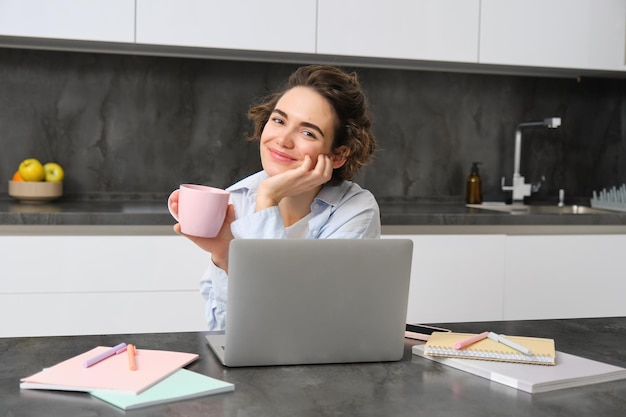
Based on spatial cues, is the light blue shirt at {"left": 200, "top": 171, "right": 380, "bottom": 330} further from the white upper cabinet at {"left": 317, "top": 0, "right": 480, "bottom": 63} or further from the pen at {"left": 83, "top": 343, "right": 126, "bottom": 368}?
the white upper cabinet at {"left": 317, "top": 0, "right": 480, "bottom": 63}

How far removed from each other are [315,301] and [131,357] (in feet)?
0.92

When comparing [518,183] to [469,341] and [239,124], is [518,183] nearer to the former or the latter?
[239,124]

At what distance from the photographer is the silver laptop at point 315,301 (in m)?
1.20

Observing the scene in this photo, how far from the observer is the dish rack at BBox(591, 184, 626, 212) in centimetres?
355

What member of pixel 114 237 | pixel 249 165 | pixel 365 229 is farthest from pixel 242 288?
pixel 249 165

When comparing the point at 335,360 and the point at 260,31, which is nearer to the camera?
the point at 335,360

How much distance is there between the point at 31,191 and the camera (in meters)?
2.98

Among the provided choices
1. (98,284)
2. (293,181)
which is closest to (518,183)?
(98,284)

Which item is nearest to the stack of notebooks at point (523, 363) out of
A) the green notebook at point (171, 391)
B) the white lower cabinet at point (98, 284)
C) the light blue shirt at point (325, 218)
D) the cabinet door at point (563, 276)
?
the green notebook at point (171, 391)

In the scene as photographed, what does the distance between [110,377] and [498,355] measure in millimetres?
588

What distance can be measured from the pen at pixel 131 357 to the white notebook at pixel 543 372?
18.4 inches

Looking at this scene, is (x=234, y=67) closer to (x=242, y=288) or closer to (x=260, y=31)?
(x=260, y=31)

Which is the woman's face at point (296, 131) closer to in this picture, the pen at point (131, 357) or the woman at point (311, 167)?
the woman at point (311, 167)

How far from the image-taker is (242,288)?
1195mm
